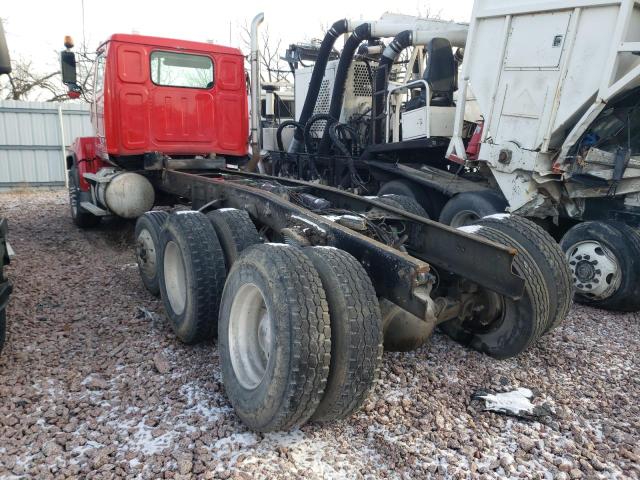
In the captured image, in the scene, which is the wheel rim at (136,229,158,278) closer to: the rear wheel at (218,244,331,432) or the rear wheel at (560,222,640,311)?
the rear wheel at (218,244,331,432)

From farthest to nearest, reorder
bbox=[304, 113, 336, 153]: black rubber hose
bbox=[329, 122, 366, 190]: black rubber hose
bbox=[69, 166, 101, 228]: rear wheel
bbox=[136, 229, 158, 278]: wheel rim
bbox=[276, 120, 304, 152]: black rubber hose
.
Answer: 1. bbox=[276, 120, 304, 152]: black rubber hose
2. bbox=[304, 113, 336, 153]: black rubber hose
3. bbox=[329, 122, 366, 190]: black rubber hose
4. bbox=[69, 166, 101, 228]: rear wheel
5. bbox=[136, 229, 158, 278]: wheel rim

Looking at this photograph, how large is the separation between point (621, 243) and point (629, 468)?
2.59m

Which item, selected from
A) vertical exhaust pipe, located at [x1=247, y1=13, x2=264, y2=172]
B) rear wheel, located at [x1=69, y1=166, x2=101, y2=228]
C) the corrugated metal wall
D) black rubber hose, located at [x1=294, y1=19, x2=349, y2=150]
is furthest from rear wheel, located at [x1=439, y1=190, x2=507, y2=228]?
the corrugated metal wall

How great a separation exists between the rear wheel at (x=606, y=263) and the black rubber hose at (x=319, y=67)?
4914mm

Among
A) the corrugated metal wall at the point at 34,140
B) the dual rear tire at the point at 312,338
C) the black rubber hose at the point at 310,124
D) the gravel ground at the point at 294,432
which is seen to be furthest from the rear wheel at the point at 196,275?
the corrugated metal wall at the point at 34,140

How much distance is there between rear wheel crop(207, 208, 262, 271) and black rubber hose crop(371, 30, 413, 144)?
4.00 meters

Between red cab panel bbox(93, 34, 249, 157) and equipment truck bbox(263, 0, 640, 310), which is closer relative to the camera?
equipment truck bbox(263, 0, 640, 310)

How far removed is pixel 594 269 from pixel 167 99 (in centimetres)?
486

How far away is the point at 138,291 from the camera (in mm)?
4773

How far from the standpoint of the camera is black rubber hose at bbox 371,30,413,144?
6.71 metres

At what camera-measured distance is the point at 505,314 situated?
3.24 metres

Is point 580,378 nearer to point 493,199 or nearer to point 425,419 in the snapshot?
point 425,419

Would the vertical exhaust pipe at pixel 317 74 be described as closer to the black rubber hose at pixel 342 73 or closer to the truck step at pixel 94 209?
the black rubber hose at pixel 342 73

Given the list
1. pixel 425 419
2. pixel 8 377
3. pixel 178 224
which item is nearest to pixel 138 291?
pixel 178 224
